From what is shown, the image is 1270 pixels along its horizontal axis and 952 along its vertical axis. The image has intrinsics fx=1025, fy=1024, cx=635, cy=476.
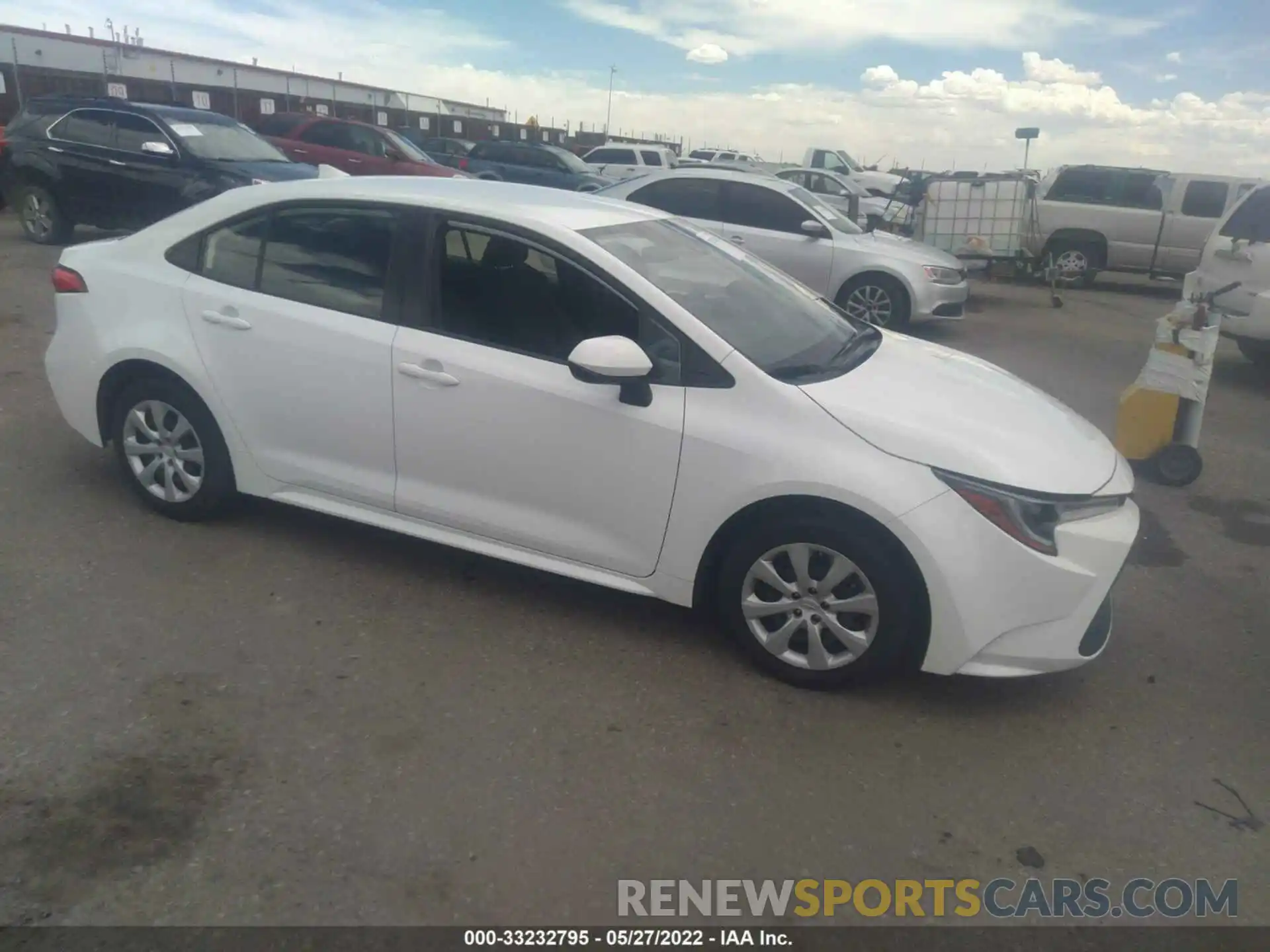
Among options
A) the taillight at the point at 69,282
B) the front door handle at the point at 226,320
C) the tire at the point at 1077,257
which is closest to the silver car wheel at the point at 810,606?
the front door handle at the point at 226,320

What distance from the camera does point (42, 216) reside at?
12594 mm

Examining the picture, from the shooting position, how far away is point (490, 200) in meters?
4.29

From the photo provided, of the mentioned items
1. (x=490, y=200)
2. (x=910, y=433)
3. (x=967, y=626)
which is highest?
(x=490, y=200)

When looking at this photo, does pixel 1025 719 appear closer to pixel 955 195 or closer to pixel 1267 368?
pixel 1267 368

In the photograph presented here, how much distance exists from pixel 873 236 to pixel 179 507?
8.69 meters

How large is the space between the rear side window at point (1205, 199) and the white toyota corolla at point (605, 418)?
46.6 feet

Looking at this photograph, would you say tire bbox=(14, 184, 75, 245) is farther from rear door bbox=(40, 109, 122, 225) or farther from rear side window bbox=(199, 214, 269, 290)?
rear side window bbox=(199, 214, 269, 290)

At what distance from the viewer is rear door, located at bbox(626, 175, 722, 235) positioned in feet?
36.7

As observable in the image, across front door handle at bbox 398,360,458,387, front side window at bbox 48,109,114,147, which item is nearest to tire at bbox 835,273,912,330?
front door handle at bbox 398,360,458,387

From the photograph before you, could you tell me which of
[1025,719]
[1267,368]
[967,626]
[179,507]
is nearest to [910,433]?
[967,626]

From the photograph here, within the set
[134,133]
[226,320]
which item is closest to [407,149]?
[134,133]

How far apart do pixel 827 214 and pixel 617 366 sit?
28.0 ft

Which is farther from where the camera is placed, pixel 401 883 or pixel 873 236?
pixel 873 236

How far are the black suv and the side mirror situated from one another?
9354mm
